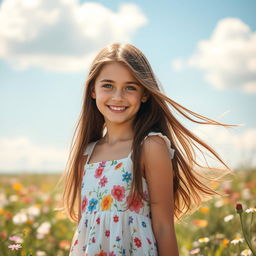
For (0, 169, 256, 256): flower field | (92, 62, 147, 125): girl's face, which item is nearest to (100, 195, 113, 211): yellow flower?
(92, 62, 147, 125): girl's face

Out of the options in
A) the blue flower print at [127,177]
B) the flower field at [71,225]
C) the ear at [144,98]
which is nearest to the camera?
the blue flower print at [127,177]

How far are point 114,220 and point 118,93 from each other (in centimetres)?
70

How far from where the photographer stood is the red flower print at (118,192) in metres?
2.64

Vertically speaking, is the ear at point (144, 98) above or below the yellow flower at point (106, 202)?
above

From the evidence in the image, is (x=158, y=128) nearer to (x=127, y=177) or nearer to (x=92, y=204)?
(x=127, y=177)

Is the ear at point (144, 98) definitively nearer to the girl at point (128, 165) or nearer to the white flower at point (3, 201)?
the girl at point (128, 165)

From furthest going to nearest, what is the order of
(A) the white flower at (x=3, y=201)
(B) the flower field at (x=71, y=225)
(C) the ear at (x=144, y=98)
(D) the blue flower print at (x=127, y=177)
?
(A) the white flower at (x=3, y=201), (B) the flower field at (x=71, y=225), (C) the ear at (x=144, y=98), (D) the blue flower print at (x=127, y=177)

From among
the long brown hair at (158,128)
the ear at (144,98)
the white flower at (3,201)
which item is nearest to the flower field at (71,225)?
the white flower at (3,201)

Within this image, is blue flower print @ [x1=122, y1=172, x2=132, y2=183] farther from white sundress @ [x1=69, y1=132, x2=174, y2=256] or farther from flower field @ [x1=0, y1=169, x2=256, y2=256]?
flower field @ [x1=0, y1=169, x2=256, y2=256]

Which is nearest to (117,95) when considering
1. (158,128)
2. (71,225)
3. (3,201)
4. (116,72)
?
(116,72)

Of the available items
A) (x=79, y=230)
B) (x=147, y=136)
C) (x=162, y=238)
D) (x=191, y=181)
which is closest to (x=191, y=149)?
(x=191, y=181)

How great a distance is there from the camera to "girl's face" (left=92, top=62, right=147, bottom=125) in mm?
2773

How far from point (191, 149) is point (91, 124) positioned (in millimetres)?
680

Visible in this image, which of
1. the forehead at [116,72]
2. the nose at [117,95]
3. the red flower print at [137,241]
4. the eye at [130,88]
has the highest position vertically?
the forehead at [116,72]
